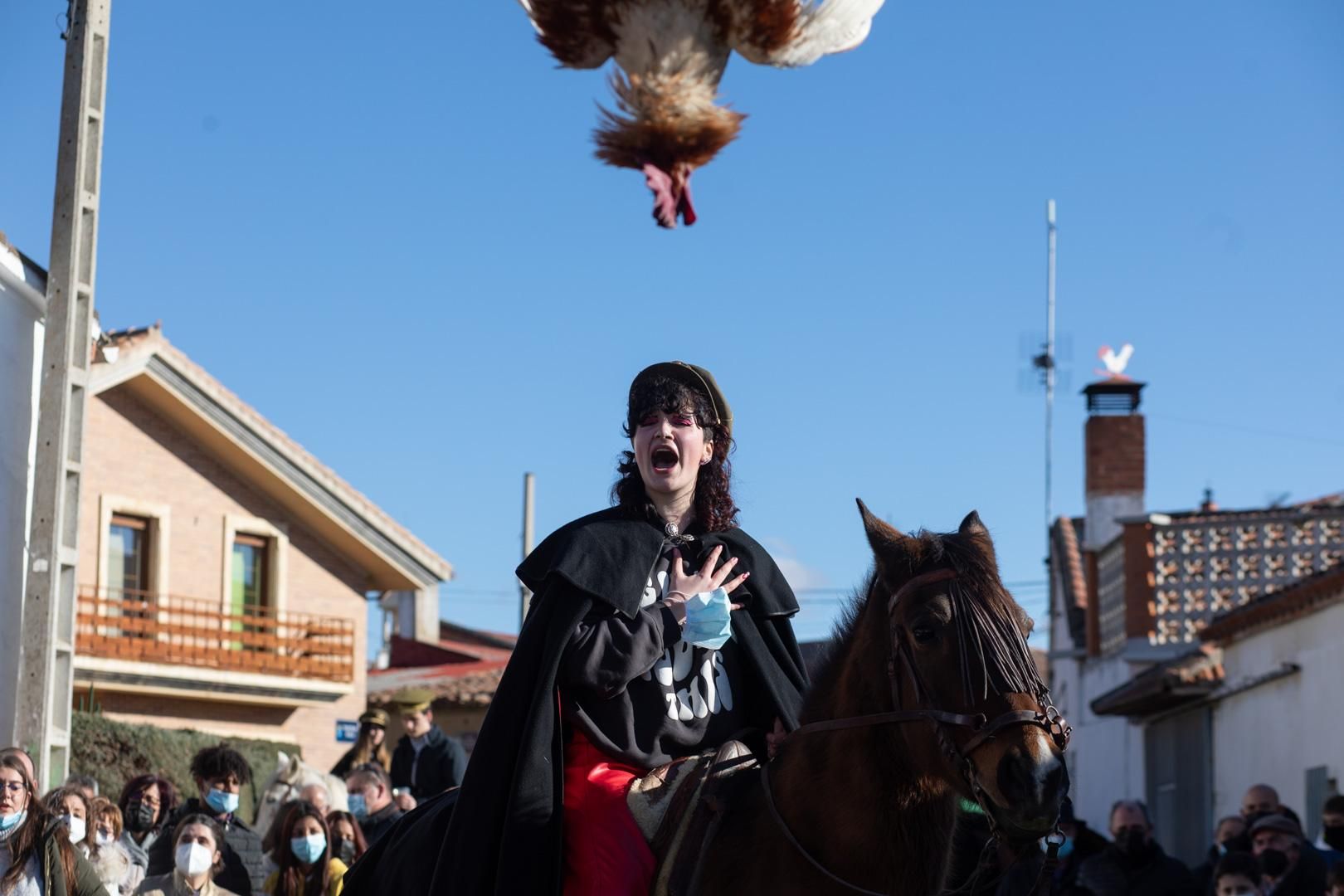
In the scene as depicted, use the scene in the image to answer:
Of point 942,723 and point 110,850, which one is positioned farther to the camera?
point 110,850

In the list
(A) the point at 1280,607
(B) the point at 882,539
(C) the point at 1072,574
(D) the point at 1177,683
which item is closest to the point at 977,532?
(B) the point at 882,539

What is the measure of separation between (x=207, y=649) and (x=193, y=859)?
21.2 meters

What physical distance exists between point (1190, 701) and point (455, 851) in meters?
18.6

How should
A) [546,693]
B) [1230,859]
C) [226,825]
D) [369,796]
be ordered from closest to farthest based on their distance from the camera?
[546,693], [1230,859], [226,825], [369,796]

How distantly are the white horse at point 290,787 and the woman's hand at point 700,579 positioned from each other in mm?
7587

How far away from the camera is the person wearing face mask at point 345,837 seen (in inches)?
417

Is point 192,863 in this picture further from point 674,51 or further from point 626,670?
point 674,51

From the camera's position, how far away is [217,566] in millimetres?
31125

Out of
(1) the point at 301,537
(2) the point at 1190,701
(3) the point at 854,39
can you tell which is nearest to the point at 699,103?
(3) the point at 854,39

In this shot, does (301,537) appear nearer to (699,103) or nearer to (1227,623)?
(1227,623)

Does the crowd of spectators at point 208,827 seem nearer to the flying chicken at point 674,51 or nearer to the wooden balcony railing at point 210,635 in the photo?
the flying chicken at point 674,51

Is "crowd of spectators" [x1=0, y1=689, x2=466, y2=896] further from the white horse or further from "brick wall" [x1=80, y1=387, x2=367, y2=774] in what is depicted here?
"brick wall" [x1=80, y1=387, x2=367, y2=774]

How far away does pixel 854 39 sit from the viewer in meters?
6.43

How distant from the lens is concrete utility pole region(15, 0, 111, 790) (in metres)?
11.9
